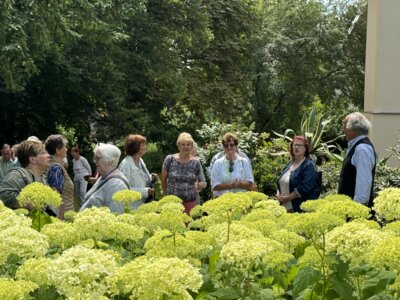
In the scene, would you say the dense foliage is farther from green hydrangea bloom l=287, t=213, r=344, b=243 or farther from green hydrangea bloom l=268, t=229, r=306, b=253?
green hydrangea bloom l=287, t=213, r=344, b=243

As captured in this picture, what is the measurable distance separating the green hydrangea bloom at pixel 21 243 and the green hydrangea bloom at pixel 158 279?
62cm

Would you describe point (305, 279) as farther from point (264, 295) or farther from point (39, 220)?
point (39, 220)

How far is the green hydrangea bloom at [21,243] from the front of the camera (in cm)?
311

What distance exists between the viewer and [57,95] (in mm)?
27625

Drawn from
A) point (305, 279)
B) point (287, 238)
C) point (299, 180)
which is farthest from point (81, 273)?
point (299, 180)

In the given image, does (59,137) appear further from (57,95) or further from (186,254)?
(57,95)

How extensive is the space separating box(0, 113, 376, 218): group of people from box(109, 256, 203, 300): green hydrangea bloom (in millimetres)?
3740

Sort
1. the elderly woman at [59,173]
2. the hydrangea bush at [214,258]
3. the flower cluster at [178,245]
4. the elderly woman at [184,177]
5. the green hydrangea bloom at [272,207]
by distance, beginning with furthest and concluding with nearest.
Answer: the elderly woman at [184,177] → the elderly woman at [59,173] → the green hydrangea bloom at [272,207] → the flower cluster at [178,245] → the hydrangea bush at [214,258]

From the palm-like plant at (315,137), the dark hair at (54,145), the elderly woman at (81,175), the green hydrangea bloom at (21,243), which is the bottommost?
the elderly woman at (81,175)

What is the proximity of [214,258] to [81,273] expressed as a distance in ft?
4.81

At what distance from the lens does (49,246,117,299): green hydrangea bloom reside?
238 cm

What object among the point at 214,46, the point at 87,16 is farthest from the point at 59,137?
the point at 214,46

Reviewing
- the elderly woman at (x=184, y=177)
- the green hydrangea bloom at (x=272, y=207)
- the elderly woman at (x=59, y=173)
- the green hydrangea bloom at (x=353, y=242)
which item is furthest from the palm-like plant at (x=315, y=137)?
the green hydrangea bloom at (x=353, y=242)

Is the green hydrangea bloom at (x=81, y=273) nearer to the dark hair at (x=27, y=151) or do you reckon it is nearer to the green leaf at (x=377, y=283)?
the green leaf at (x=377, y=283)
